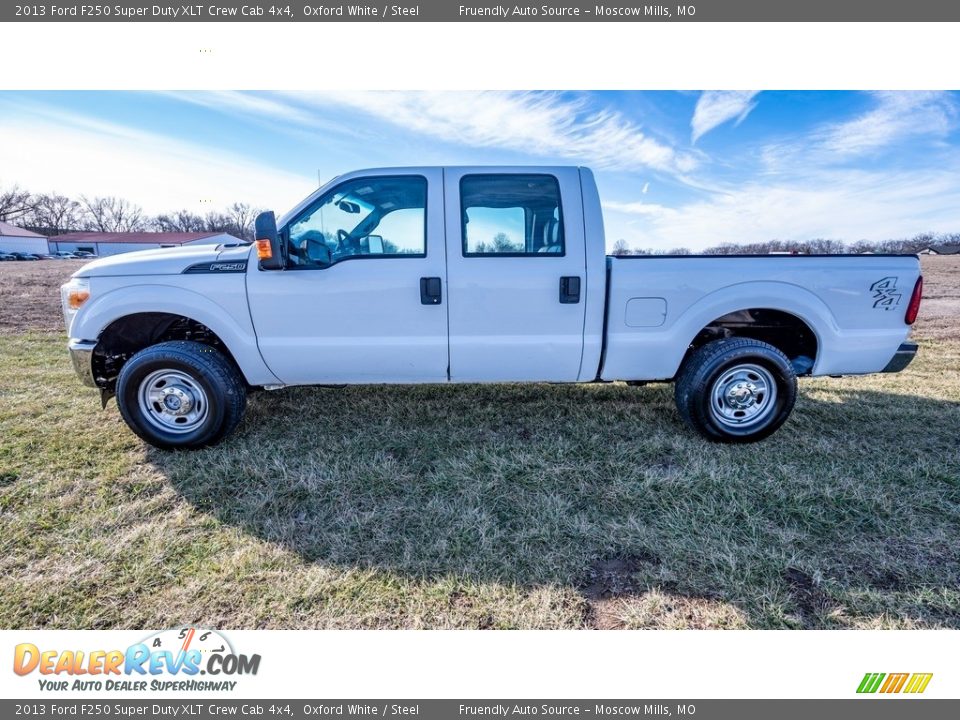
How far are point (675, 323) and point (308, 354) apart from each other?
2775 mm

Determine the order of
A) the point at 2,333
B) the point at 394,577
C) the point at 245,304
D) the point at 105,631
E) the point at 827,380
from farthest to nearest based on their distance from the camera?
the point at 2,333, the point at 827,380, the point at 245,304, the point at 394,577, the point at 105,631

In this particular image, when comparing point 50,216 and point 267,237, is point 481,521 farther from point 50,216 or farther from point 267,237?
point 50,216

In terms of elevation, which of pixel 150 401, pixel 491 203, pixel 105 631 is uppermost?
pixel 491 203

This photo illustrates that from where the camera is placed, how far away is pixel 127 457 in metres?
3.39

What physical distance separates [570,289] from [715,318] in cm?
114

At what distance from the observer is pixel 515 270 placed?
336cm

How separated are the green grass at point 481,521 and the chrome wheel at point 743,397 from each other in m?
0.23

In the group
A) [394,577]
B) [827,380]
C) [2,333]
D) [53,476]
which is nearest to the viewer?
[394,577]

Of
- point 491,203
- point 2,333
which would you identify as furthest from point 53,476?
point 2,333

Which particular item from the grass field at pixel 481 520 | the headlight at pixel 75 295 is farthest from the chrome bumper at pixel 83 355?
the grass field at pixel 481 520

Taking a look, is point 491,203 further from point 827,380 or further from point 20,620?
point 827,380

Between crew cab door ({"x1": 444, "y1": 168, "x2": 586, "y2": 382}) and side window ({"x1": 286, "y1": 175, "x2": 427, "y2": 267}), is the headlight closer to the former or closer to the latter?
side window ({"x1": 286, "y1": 175, "x2": 427, "y2": 267})

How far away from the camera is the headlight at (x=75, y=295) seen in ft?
11.0

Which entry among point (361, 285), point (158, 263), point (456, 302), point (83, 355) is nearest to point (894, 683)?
point (456, 302)
